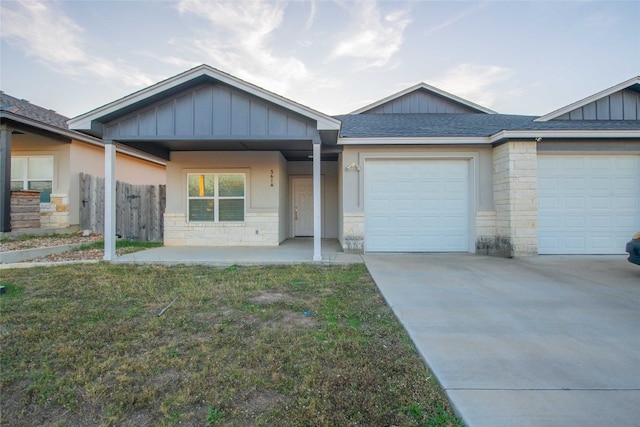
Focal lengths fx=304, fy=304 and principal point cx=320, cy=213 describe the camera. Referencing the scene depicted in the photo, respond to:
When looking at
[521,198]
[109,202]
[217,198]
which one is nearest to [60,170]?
[109,202]

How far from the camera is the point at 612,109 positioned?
8.66 meters

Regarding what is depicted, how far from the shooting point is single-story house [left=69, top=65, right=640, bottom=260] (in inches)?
273

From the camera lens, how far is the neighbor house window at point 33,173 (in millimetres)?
10508

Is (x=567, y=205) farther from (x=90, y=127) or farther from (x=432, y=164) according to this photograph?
(x=90, y=127)

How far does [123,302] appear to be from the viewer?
429cm

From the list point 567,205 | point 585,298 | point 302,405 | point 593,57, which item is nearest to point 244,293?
point 302,405

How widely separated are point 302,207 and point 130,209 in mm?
6290

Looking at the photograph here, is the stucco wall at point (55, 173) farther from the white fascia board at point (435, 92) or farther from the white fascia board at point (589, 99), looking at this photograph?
the white fascia board at point (589, 99)

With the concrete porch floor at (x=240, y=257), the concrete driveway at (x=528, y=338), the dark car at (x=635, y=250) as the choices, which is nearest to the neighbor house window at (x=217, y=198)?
the concrete porch floor at (x=240, y=257)

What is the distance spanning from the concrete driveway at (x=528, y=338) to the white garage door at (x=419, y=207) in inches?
81.4

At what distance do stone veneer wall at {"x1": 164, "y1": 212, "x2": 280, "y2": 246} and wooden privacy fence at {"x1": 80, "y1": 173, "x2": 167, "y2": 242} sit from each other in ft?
→ 5.81

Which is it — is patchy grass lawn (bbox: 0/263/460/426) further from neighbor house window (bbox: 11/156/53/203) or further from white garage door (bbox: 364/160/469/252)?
neighbor house window (bbox: 11/156/53/203)

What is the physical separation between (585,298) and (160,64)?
1354 centimetres

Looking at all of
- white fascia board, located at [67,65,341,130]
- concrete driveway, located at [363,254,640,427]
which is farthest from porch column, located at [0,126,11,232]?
concrete driveway, located at [363,254,640,427]
